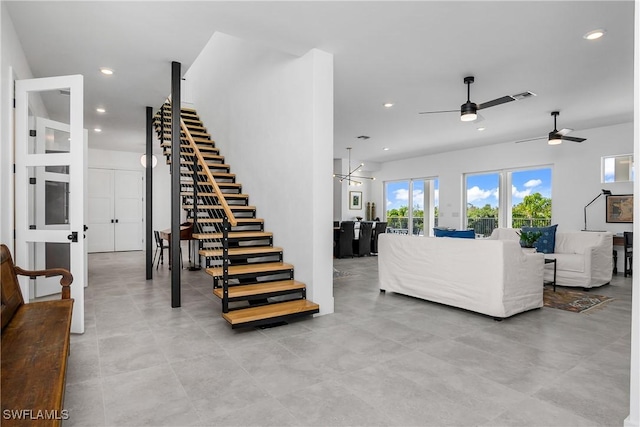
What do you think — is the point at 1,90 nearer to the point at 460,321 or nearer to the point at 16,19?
the point at 16,19

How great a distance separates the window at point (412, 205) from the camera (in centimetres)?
1120

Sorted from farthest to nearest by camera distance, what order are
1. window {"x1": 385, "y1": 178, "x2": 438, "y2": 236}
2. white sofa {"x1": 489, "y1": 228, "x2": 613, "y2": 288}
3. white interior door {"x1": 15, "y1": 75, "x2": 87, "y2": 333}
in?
1. window {"x1": 385, "y1": 178, "x2": 438, "y2": 236}
2. white sofa {"x1": 489, "y1": 228, "x2": 613, "y2": 288}
3. white interior door {"x1": 15, "y1": 75, "x2": 87, "y2": 333}

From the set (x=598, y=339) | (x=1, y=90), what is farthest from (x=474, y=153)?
(x=1, y=90)

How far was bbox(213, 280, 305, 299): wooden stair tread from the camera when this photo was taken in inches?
146

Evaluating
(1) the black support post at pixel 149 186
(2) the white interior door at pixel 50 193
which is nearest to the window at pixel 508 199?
(1) the black support post at pixel 149 186

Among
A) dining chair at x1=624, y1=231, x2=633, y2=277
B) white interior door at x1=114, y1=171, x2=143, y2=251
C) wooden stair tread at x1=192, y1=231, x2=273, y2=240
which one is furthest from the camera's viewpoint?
white interior door at x1=114, y1=171, x2=143, y2=251

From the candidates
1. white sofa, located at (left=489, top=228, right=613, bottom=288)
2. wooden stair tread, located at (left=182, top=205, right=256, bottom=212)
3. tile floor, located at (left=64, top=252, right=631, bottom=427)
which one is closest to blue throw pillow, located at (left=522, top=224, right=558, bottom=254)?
white sofa, located at (left=489, top=228, right=613, bottom=288)

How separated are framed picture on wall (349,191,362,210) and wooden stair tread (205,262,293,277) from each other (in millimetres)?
8026

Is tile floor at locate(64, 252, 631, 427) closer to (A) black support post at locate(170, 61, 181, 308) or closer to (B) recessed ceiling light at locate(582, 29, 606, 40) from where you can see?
(A) black support post at locate(170, 61, 181, 308)

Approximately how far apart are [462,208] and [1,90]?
9.63 metres

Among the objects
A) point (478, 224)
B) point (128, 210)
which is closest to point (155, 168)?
point (128, 210)

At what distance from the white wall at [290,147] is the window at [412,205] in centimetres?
697

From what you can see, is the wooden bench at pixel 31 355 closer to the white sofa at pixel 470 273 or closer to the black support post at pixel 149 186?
the black support post at pixel 149 186

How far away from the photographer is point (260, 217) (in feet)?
17.3
